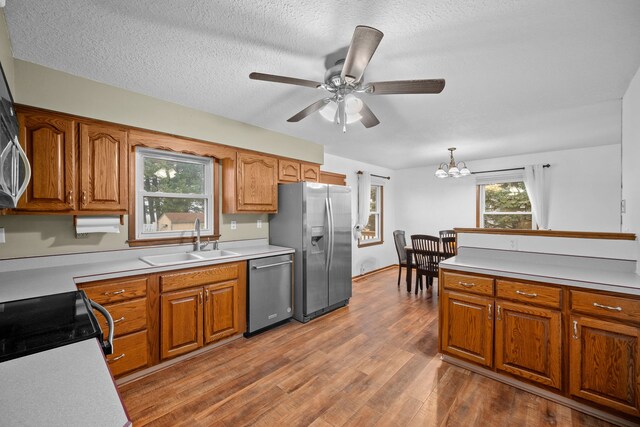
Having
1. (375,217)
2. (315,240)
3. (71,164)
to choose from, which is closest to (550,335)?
(315,240)

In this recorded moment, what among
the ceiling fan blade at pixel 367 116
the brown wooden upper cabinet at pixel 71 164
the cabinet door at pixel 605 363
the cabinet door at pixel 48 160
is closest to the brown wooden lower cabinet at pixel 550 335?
the cabinet door at pixel 605 363

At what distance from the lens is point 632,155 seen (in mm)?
2199

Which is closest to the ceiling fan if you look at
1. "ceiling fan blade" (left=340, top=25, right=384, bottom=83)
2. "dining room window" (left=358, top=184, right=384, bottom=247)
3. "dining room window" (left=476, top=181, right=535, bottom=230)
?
"ceiling fan blade" (left=340, top=25, right=384, bottom=83)

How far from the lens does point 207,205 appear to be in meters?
3.26

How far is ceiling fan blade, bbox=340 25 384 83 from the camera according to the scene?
1.26 metres

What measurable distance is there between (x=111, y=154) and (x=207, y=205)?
110 centimetres

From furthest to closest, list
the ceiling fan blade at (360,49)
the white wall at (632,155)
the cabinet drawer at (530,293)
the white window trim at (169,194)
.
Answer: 1. the white window trim at (169,194)
2. the white wall at (632,155)
3. the cabinet drawer at (530,293)
4. the ceiling fan blade at (360,49)

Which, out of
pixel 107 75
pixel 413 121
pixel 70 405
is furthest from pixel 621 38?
pixel 107 75

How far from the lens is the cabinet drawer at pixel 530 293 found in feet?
6.30

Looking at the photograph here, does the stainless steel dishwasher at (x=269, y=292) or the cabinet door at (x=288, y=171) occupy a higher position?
the cabinet door at (x=288, y=171)

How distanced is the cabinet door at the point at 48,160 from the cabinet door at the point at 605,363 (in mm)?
3800

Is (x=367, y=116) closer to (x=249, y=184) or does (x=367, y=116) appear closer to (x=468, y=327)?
(x=249, y=184)

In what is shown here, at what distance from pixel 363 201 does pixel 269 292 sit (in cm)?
299

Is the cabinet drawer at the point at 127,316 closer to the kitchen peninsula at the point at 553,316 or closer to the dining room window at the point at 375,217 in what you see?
the kitchen peninsula at the point at 553,316
